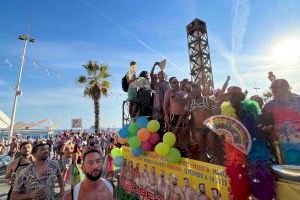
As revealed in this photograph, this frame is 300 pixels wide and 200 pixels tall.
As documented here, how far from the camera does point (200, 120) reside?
4.93m

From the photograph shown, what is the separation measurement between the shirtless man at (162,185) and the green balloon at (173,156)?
48 cm

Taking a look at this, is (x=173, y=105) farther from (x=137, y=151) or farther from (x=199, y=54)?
(x=199, y=54)

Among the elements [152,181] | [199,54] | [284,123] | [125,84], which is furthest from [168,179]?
[199,54]

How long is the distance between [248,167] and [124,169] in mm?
4093

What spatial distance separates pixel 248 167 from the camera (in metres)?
3.43

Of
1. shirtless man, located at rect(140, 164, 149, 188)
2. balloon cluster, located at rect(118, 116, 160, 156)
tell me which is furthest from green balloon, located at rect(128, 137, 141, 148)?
shirtless man, located at rect(140, 164, 149, 188)

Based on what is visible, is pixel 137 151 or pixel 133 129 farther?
pixel 133 129

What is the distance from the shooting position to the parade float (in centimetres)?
322

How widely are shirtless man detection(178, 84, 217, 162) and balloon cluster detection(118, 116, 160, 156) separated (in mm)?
874

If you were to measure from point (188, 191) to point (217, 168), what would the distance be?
2.74 feet

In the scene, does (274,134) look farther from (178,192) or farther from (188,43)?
(188,43)

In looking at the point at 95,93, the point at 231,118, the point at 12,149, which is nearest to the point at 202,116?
the point at 231,118

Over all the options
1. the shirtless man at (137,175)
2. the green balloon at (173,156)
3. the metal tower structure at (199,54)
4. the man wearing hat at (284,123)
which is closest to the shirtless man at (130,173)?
the shirtless man at (137,175)

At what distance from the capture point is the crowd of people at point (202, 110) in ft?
11.9
